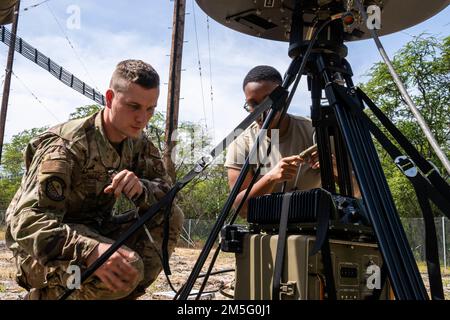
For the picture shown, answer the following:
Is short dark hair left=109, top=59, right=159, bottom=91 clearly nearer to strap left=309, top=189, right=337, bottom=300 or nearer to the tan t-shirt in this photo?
the tan t-shirt

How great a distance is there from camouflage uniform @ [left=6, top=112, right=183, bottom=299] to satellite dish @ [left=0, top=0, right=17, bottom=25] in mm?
861

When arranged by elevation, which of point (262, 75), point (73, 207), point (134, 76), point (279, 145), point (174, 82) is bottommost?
point (73, 207)

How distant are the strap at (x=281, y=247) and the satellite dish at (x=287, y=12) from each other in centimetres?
80

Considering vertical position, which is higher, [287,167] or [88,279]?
[287,167]

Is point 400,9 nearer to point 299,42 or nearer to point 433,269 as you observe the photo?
point 299,42

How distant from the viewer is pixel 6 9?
2.67 m

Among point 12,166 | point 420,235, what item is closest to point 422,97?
point 420,235

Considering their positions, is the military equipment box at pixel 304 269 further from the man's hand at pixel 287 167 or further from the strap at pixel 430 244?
the man's hand at pixel 287 167

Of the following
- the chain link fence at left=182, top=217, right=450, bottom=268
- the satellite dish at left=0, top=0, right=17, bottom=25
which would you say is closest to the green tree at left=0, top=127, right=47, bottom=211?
the chain link fence at left=182, top=217, right=450, bottom=268

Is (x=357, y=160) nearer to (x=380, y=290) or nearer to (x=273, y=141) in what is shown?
(x=380, y=290)

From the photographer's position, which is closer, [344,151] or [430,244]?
[430,244]

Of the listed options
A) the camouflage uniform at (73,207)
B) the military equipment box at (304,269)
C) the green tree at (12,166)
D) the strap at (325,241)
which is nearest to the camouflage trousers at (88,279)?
the camouflage uniform at (73,207)

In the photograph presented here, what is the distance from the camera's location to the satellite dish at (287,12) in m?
1.84

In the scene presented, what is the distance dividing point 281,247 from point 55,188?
1.10 meters
